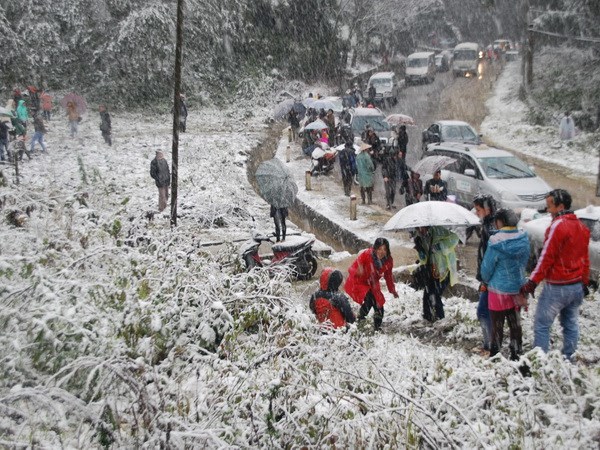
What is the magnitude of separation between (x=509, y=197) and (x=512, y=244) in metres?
7.84

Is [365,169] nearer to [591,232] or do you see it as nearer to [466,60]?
[591,232]

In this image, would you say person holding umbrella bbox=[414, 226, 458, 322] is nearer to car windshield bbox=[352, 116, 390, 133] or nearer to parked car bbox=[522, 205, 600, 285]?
parked car bbox=[522, 205, 600, 285]

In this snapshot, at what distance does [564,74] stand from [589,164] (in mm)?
10516

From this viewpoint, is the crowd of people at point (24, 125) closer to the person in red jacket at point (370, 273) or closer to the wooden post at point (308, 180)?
the wooden post at point (308, 180)

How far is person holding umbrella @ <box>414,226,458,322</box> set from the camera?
23.7 ft

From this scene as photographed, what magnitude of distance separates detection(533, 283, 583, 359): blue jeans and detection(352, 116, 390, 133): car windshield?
18.0 meters

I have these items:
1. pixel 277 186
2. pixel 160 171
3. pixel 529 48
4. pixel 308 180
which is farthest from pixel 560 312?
pixel 529 48

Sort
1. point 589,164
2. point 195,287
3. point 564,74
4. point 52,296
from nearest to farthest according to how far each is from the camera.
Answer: point 52,296
point 195,287
point 589,164
point 564,74

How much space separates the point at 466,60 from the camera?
45.4 meters

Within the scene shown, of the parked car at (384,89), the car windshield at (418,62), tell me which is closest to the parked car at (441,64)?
the car windshield at (418,62)

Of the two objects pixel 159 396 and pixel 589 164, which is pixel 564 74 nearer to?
pixel 589 164

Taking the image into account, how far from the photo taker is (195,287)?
16.1 feet

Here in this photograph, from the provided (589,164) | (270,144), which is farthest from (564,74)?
(270,144)

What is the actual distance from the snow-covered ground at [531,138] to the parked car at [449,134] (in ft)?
12.5
